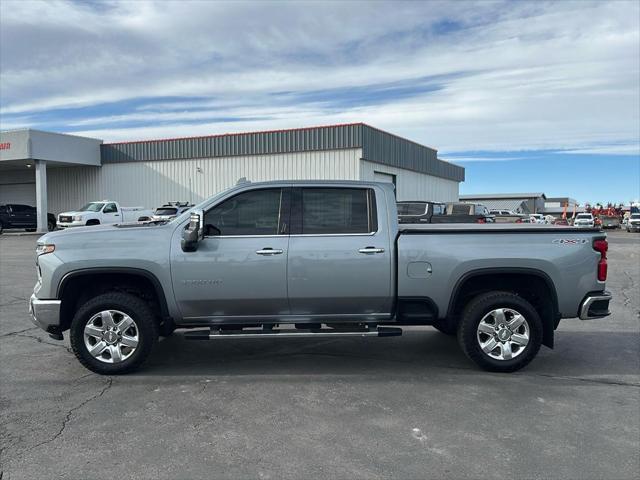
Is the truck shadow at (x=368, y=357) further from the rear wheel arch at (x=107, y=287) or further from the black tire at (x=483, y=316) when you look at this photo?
the rear wheel arch at (x=107, y=287)

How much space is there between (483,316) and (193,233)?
3.02 metres

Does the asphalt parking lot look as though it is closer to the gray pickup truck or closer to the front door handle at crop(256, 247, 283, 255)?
the gray pickup truck

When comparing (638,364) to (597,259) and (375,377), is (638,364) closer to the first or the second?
(597,259)

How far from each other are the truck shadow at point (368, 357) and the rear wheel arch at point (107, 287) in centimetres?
75

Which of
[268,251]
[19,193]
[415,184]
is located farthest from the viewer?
[19,193]

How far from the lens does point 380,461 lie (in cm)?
364

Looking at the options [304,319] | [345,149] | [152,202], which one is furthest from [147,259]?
[152,202]

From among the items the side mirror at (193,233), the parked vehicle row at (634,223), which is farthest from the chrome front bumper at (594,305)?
the parked vehicle row at (634,223)

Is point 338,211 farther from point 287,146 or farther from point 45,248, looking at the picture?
point 287,146

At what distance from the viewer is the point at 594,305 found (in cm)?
557

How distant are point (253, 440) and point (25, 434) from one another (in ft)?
5.66

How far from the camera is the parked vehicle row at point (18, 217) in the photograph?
33.2 metres

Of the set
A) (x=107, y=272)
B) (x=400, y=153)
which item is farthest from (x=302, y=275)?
(x=400, y=153)

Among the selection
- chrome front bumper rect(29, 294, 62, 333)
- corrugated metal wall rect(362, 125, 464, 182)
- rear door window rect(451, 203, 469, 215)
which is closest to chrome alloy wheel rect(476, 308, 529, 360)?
chrome front bumper rect(29, 294, 62, 333)
